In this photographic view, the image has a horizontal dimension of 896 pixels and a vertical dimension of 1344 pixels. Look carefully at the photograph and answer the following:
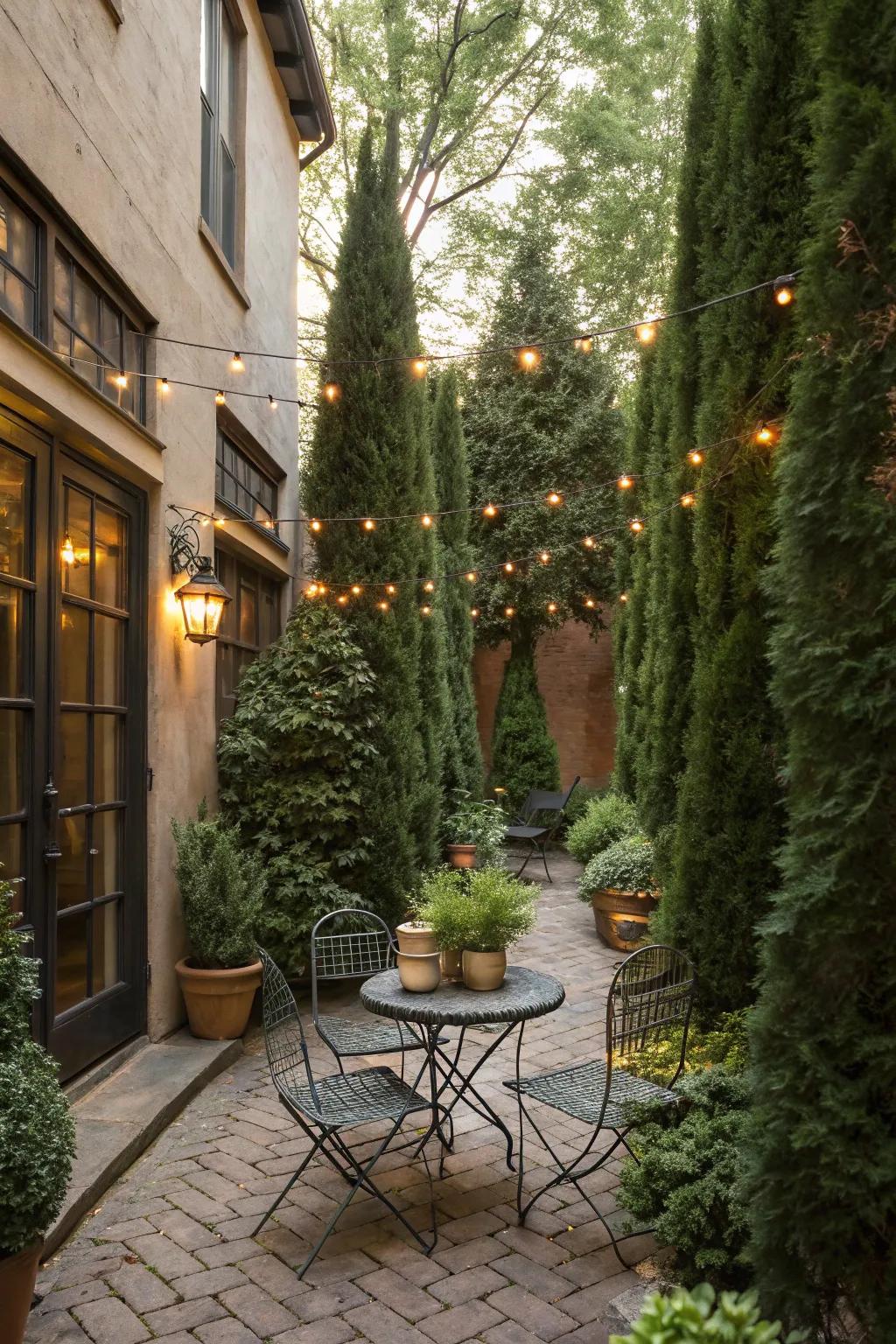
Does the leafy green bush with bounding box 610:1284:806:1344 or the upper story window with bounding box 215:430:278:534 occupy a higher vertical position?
the upper story window with bounding box 215:430:278:534

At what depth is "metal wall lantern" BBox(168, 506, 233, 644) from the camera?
516 cm

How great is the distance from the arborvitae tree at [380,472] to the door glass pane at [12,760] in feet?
10.2

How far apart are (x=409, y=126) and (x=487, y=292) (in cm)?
263

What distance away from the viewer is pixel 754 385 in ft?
14.1

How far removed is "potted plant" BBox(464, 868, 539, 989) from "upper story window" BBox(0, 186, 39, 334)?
9.16ft

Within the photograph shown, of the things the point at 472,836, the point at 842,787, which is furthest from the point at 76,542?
the point at 472,836

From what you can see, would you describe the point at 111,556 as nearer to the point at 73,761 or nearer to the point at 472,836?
the point at 73,761

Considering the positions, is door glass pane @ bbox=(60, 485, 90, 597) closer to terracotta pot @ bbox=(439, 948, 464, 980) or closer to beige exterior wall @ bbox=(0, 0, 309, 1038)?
beige exterior wall @ bbox=(0, 0, 309, 1038)

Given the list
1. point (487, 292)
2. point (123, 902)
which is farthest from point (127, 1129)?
point (487, 292)

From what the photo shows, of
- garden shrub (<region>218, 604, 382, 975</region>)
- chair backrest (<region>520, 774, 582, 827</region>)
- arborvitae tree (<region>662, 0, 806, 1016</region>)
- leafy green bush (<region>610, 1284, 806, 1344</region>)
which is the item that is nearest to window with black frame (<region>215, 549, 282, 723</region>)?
garden shrub (<region>218, 604, 382, 975</region>)

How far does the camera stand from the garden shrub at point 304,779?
6.06 meters

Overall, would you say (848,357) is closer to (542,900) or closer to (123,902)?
(123,902)

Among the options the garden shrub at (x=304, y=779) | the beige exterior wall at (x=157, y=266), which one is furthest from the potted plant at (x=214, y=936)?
the garden shrub at (x=304, y=779)

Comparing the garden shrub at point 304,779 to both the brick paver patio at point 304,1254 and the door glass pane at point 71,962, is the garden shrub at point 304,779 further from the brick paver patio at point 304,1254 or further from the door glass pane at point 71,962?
the brick paver patio at point 304,1254
